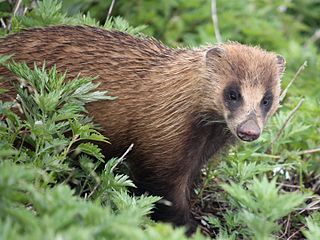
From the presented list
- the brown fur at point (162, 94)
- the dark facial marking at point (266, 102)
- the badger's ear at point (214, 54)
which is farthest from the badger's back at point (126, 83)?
the dark facial marking at point (266, 102)

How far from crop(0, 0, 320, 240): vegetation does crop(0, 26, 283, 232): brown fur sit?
187 millimetres

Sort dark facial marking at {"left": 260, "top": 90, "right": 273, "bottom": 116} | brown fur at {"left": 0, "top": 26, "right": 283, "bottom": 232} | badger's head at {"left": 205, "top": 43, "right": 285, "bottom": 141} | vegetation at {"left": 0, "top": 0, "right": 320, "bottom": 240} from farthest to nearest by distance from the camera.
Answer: brown fur at {"left": 0, "top": 26, "right": 283, "bottom": 232} < dark facial marking at {"left": 260, "top": 90, "right": 273, "bottom": 116} < badger's head at {"left": 205, "top": 43, "right": 285, "bottom": 141} < vegetation at {"left": 0, "top": 0, "right": 320, "bottom": 240}

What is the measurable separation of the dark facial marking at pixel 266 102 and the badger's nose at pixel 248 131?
348 mm

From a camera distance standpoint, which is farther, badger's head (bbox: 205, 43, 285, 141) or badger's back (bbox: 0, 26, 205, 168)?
badger's back (bbox: 0, 26, 205, 168)

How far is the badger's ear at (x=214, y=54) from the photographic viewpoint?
5.64 m

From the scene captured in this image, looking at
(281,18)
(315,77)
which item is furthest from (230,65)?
(281,18)

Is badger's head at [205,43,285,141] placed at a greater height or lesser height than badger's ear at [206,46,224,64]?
lesser

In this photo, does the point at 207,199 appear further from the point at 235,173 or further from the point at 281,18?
the point at 281,18

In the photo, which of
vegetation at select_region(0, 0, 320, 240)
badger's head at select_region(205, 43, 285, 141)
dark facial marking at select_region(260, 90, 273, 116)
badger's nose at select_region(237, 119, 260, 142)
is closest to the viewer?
vegetation at select_region(0, 0, 320, 240)

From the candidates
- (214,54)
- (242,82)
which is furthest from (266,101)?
(214,54)

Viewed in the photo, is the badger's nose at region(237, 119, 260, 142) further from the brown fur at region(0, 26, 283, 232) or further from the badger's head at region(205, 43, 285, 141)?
the brown fur at region(0, 26, 283, 232)

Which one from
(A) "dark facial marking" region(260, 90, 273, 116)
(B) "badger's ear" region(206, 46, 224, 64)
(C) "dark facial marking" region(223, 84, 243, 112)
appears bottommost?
(A) "dark facial marking" region(260, 90, 273, 116)

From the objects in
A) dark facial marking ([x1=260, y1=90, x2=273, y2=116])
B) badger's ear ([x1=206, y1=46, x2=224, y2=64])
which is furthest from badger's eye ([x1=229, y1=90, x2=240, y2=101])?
badger's ear ([x1=206, y1=46, x2=224, y2=64])

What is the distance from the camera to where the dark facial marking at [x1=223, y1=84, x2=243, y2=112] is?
5407 millimetres
